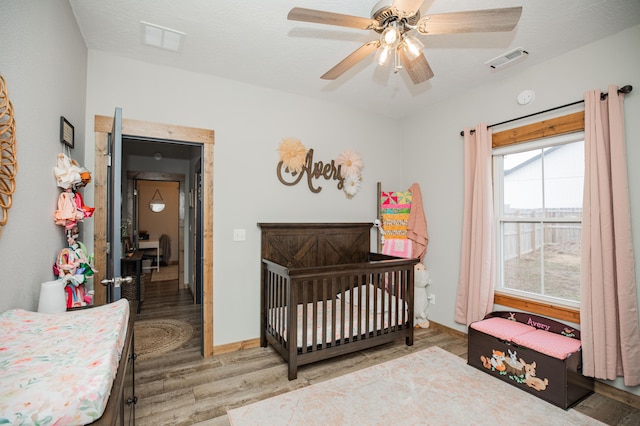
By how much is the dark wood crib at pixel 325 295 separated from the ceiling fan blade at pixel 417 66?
1551mm

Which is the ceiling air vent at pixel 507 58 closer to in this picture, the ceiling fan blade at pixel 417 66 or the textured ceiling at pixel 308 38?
the textured ceiling at pixel 308 38

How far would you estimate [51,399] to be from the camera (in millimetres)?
620

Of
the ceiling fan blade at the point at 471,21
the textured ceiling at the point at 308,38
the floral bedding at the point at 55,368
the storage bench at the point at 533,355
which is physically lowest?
the storage bench at the point at 533,355

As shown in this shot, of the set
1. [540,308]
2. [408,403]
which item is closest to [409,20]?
[408,403]

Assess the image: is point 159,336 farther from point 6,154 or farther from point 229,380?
point 6,154

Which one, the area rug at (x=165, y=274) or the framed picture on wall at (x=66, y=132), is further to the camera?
the area rug at (x=165, y=274)

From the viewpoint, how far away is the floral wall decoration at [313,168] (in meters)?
3.11

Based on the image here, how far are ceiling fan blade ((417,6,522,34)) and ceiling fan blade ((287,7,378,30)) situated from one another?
0.26m

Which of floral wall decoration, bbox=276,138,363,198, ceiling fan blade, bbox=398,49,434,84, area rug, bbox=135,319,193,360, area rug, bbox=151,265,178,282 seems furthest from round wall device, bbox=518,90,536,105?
area rug, bbox=151,265,178,282

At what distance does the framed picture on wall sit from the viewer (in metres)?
1.76

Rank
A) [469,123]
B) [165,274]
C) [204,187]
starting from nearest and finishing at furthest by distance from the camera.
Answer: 1. [204,187]
2. [469,123]
3. [165,274]

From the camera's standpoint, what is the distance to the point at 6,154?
1.13 metres

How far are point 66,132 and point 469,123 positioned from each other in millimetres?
3436

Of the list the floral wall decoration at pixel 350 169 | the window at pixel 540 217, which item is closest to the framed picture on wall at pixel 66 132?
the floral wall decoration at pixel 350 169
